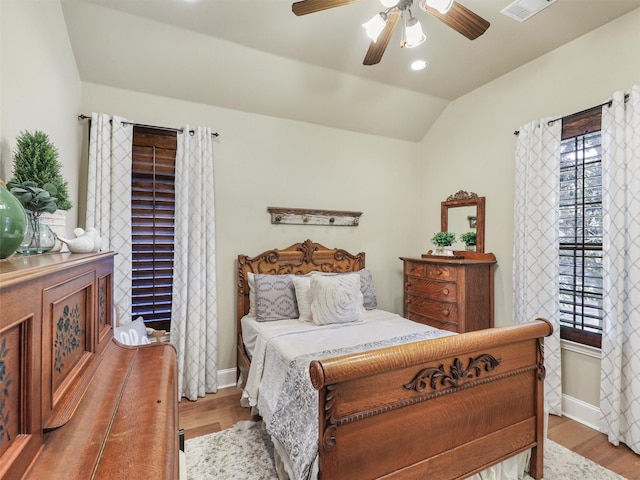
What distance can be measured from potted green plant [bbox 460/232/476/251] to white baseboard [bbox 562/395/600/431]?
1463 millimetres

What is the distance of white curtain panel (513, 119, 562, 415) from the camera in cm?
251

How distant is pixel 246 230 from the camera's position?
314cm

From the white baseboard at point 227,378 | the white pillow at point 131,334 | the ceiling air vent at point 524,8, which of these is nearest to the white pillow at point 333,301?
the white baseboard at point 227,378

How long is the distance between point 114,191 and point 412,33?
248cm

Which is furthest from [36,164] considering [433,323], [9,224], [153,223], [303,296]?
[433,323]

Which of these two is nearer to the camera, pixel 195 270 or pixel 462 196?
pixel 195 270

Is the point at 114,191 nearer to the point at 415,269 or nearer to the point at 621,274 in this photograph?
the point at 415,269

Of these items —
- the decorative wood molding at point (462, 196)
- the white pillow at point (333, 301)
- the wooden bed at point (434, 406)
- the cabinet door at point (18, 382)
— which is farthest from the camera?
the decorative wood molding at point (462, 196)

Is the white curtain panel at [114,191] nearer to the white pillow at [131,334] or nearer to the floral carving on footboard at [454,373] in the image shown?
the white pillow at [131,334]

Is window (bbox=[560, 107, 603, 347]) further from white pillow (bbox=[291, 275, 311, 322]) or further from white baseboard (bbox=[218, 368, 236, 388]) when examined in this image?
white baseboard (bbox=[218, 368, 236, 388])

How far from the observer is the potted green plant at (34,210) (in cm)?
103

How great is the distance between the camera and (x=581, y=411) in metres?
2.42

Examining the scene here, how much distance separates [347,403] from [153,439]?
0.79 metres

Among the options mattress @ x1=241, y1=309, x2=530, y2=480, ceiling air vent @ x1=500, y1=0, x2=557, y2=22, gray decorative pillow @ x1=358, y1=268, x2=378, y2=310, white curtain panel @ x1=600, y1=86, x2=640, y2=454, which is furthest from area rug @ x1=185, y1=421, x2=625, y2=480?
ceiling air vent @ x1=500, y1=0, x2=557, y2=22
